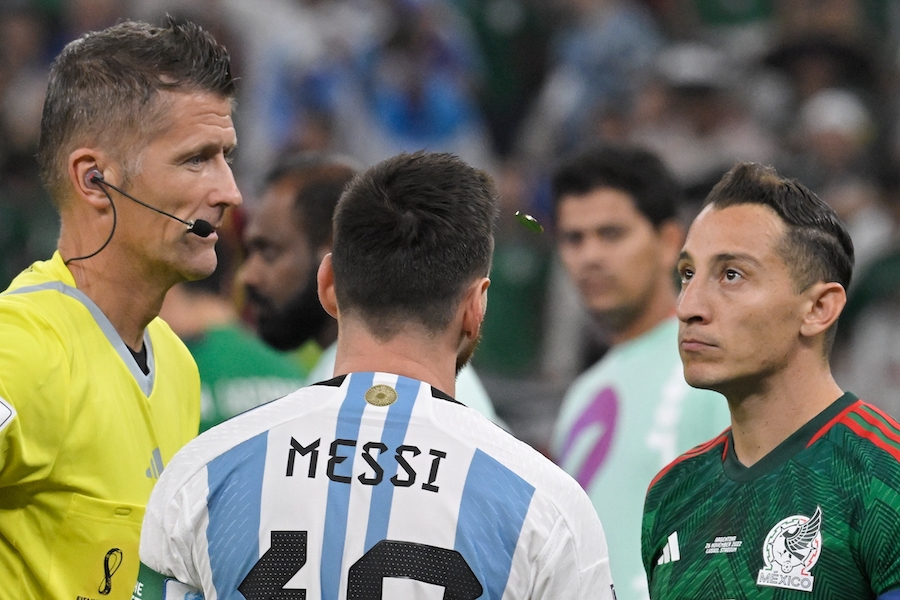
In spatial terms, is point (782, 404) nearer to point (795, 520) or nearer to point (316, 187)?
point (795, 520)

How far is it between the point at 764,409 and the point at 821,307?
0.29 meters

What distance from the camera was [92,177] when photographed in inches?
115

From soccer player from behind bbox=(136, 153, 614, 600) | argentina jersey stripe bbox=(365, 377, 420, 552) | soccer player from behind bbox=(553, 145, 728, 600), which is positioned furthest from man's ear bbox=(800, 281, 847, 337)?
soccer player from behind bbox=(553, 145, 728, 600)

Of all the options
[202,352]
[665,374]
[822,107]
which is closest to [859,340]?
[822,107]

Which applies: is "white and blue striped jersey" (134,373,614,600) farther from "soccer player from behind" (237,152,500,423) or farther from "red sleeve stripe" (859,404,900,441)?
"soccer player from behind" (237,152,500,423)

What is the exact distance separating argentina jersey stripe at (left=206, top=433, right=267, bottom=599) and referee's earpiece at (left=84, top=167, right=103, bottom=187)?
865mm

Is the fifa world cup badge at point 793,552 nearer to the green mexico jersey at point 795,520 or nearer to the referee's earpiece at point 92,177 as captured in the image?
the green mexico jersey at point 795,520

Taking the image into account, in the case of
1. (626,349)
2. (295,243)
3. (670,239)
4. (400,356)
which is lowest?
(400,356)

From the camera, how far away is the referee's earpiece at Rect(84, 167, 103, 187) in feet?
9.55

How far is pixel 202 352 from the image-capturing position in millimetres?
4805

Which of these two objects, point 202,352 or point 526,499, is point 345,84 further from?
point 526,499

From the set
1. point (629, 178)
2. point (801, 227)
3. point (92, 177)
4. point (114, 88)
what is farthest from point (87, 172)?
point (629, 178)

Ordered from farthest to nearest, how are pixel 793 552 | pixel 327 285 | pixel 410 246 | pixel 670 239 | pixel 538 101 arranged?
1. pixel 538 101
2. pixel 670 239
3. pixel 793 552
4. pixel 327 285
5. pixel 410 246

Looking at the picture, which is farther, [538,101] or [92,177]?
[538,101]
